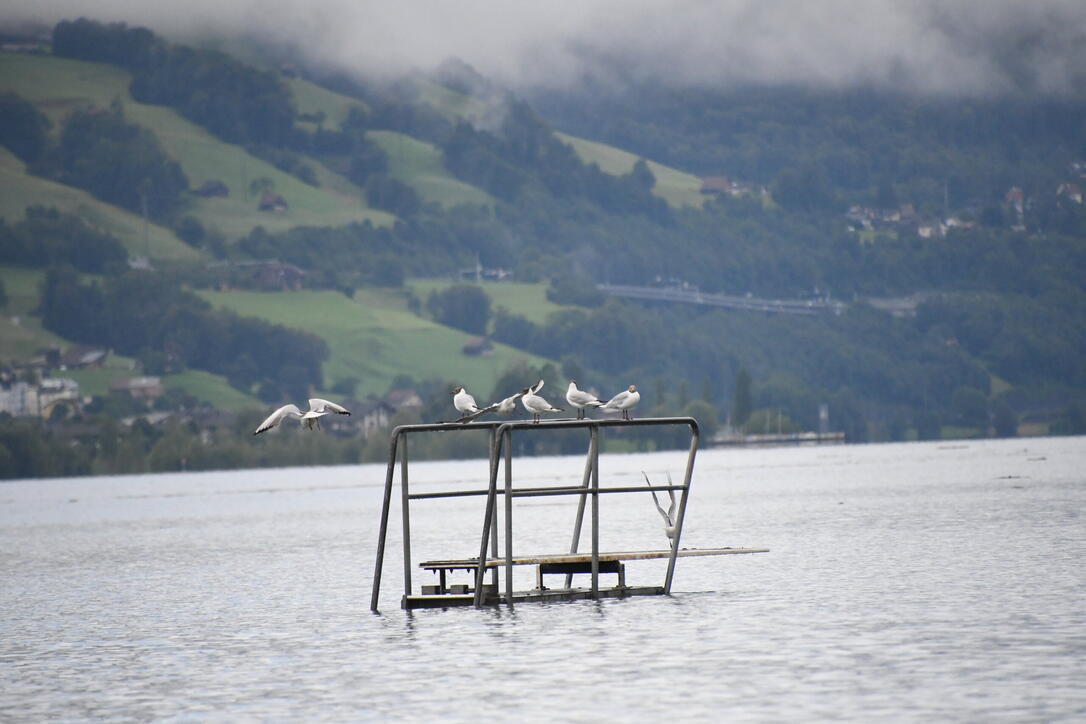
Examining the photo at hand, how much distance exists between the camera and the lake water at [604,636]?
33.9 m

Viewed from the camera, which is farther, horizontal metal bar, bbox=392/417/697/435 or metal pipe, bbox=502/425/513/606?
metal pipe, bbox=502/425/513/606

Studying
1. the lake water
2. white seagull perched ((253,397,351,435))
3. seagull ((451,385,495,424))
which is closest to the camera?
the lake water

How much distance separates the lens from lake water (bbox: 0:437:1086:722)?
33.9 metres

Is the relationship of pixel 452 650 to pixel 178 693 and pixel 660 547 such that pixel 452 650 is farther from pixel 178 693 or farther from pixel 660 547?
pixel 660 547

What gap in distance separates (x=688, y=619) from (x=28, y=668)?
16811mm

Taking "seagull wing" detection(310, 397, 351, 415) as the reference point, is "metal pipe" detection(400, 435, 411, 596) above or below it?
below

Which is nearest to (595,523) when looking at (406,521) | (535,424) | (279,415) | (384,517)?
(535,424)

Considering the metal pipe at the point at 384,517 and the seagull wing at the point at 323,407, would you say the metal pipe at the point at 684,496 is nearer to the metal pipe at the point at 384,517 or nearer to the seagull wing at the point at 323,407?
the metal pipe at the point at 384,517

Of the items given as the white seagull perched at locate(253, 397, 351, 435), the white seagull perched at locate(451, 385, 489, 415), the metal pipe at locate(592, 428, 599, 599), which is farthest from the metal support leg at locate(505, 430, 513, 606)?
the white seagull perched at locate(253, 397, 351, 435)

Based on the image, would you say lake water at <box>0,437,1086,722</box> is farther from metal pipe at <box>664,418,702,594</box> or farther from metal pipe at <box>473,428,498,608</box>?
metal pipe at <box>664,418,702,594</box>

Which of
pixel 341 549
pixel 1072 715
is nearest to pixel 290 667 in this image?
pixel 1072 715

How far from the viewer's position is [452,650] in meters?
42.6

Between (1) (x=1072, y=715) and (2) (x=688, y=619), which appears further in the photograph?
(2) (x=688, y=619)

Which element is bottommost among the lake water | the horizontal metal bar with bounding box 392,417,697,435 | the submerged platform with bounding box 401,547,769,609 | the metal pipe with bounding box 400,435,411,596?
the lake water
